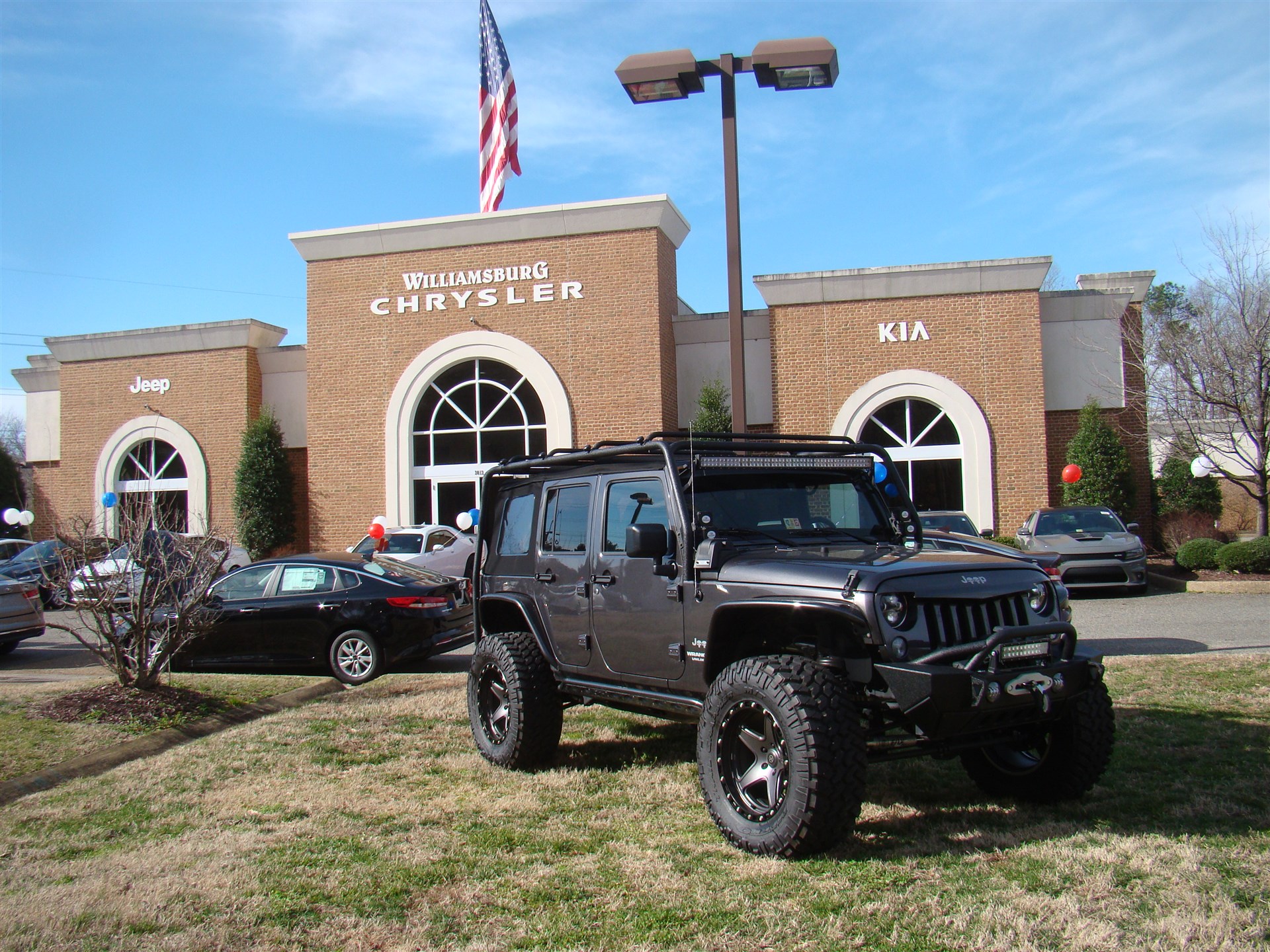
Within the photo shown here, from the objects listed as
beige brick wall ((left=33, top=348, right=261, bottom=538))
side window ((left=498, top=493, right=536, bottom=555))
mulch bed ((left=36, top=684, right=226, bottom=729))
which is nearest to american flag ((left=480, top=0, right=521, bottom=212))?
beige brick wall ((left=33, top=348, right=261, bottom=538))

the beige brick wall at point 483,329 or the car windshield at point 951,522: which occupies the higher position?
the beige brick wall at point 483,329

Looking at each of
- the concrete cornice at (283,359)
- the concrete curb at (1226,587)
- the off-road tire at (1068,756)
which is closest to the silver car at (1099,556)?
the concrete curb at (1226,587)

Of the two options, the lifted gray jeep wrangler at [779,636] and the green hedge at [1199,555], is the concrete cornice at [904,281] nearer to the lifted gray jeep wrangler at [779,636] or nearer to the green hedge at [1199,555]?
the green hedge at [1199,555]

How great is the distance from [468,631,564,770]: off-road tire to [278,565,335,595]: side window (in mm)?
4764

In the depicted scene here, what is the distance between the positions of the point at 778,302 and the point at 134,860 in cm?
1936

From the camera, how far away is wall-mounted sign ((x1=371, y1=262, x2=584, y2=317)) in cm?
2291

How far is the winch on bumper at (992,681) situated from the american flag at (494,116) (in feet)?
67.2

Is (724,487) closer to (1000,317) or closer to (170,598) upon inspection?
(170,598)

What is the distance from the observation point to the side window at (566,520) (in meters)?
6.24

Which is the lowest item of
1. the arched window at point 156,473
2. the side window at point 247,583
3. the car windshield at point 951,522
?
the side window at point 247,583

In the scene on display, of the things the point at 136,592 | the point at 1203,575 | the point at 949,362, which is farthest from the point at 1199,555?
the point at 136,592

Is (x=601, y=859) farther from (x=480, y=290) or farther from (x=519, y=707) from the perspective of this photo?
(x=480, y=290)

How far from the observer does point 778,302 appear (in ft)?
73.5

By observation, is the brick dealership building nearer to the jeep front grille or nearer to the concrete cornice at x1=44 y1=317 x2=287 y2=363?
the concrete cornice at x1=44 y1=317 x2=287 y2=363
